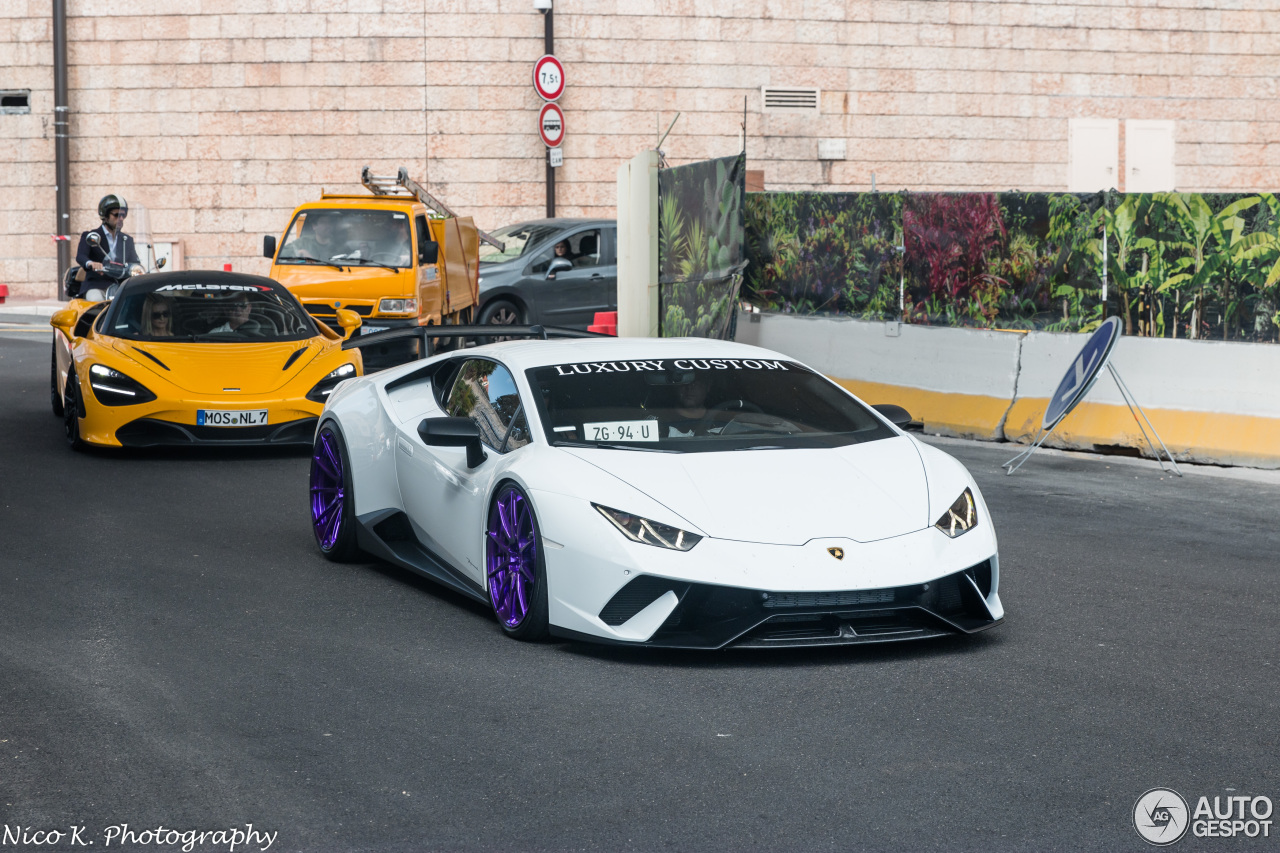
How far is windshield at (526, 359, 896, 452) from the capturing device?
253 inches

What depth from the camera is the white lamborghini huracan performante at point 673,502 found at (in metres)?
5.59

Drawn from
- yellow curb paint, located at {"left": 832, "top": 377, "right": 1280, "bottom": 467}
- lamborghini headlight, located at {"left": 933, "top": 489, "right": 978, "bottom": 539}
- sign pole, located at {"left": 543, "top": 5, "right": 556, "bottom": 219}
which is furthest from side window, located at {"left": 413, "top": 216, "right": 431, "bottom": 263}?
lamborghini headlight, located at {"left": 933, "top": 489, "right": 978, "bottom": 539}

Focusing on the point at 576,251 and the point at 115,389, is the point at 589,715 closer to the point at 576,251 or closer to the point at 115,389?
the point at 115,389

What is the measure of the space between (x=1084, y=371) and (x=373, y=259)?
357 inches

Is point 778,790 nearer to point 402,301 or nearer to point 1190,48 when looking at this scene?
point 402,301

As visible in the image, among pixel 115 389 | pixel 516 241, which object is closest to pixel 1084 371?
pixel 115 389

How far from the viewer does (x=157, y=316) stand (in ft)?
39.9

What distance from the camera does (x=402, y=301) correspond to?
55.2 ft

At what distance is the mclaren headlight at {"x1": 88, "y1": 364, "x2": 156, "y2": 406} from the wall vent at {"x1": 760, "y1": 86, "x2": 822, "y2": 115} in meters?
18.3

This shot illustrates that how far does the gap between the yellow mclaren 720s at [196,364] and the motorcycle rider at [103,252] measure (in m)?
1.77

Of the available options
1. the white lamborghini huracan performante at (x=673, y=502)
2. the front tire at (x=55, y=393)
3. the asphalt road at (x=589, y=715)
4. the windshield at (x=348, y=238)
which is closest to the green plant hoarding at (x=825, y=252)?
the windshield at (x=348, y=238)

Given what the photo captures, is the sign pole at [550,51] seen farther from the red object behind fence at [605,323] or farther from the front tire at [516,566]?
the front tire at [516,566]

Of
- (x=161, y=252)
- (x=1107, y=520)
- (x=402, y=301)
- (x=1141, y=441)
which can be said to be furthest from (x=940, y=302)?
(x=161, y=252)

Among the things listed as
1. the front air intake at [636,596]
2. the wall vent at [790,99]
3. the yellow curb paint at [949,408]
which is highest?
the wall vent at [790,99]
